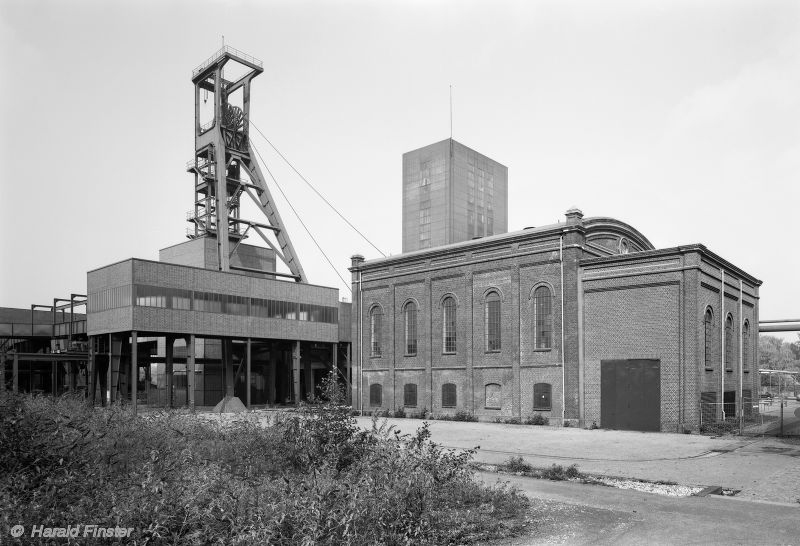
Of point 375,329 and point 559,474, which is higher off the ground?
point 375,329

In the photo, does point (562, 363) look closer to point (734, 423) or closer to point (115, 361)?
point (734, 423)

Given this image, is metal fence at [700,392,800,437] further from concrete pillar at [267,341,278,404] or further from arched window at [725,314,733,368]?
concrete pillar at [267,341,278,404]

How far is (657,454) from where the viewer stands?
17.8 m

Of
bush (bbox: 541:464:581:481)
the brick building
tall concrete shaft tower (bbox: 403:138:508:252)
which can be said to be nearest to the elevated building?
the brick building

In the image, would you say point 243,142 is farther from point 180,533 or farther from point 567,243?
point 180,533

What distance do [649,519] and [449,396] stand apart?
23.5m

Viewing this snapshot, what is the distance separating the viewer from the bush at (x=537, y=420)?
2786 cm

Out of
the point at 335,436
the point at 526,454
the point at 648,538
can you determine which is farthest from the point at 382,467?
the point at 526,454

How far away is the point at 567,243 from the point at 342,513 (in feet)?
76.8

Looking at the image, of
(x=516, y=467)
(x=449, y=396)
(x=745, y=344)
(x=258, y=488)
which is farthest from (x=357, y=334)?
(x=258, y=488)

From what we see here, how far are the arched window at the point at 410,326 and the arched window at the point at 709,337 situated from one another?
15261mm

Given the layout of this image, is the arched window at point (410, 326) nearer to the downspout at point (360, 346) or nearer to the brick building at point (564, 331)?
the brick building at point (564, 331)

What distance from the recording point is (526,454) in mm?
17516

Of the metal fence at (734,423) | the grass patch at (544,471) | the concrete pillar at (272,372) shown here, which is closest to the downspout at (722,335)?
the metal fence at (734,423)
